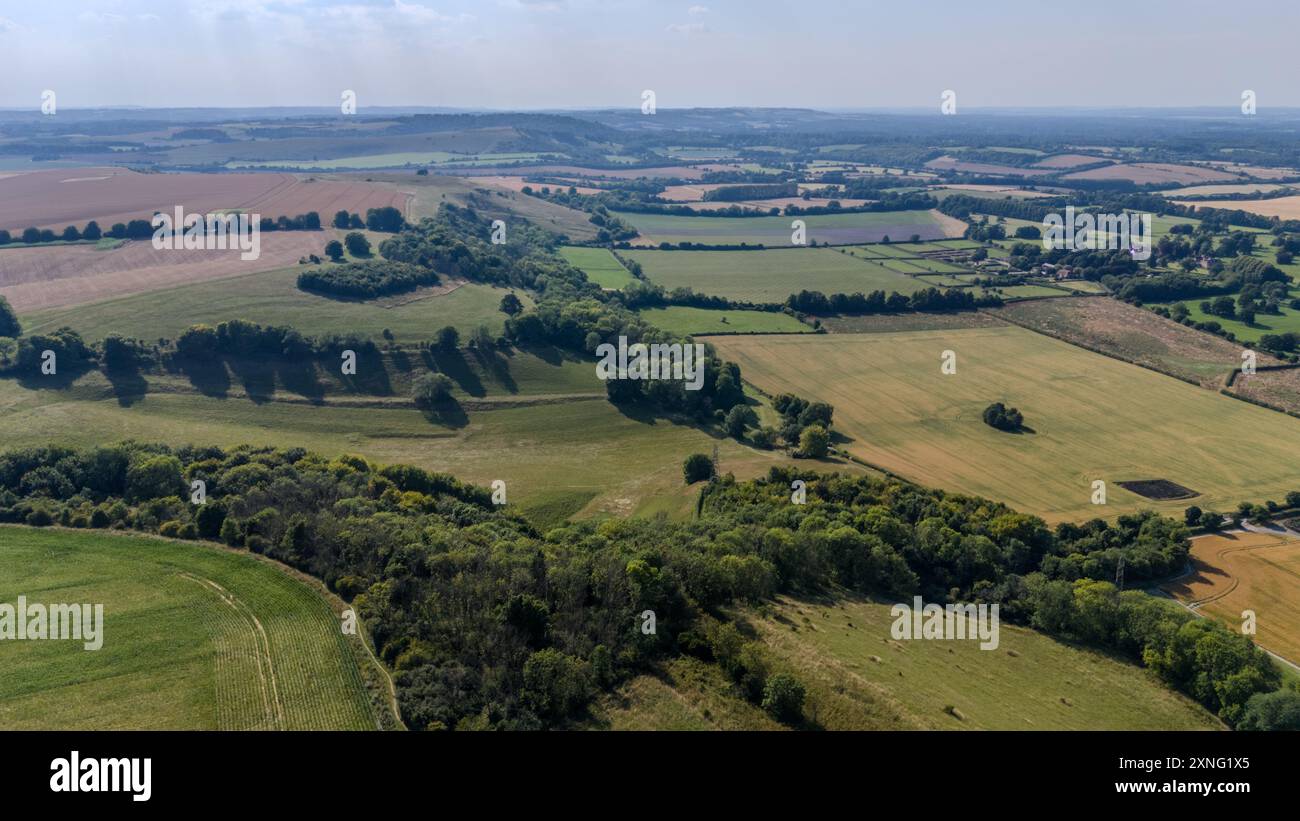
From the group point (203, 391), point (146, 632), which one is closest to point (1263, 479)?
point (146, 632)

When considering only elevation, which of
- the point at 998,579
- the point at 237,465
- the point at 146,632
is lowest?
the point at 998,579

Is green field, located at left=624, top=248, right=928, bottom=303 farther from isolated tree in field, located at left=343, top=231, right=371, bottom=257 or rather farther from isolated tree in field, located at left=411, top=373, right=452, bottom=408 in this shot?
isolated tree in field, located at left=411, top=373, right=452, bottom=408

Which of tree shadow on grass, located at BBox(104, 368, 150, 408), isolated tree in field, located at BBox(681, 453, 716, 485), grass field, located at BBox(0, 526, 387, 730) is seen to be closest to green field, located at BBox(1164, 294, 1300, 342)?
isolated tree in field, located at BBox(681, 453, 716, 485)

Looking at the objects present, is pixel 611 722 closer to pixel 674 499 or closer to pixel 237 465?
pixel 674 499

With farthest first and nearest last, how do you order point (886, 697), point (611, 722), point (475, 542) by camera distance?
point (475, 542) < point (886, 697) < point (611, 722)

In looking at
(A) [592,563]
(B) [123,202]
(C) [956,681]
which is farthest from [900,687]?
(B) [123,202]

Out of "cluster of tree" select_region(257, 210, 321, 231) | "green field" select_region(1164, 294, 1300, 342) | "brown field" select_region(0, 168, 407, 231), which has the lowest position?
"green field" select_region(1164, 294, 1300, 342)

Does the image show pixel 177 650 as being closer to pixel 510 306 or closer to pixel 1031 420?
pixel 510 306
